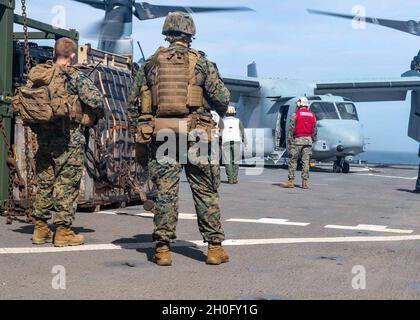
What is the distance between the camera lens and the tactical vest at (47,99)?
5555mm

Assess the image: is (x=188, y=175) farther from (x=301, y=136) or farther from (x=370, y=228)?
(x=301, y=136)

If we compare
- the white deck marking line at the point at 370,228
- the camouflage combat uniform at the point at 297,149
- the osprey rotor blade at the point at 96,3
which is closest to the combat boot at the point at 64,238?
the white deck marking line at the point at 370,228

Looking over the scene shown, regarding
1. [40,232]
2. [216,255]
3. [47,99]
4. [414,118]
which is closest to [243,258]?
[216,255]

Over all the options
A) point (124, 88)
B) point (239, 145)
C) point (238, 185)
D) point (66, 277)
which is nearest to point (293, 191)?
point (238, 185)

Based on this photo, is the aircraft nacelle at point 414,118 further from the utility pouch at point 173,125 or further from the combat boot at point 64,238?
the utility pouch at point 173,125

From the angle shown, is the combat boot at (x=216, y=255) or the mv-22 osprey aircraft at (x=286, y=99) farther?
the mv-22 osprey aircraft at (x=286, y=99)

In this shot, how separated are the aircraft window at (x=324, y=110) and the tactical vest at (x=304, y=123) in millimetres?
6867

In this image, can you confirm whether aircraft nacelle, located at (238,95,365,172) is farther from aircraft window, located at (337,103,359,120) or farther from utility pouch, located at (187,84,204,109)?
utility pouch, located at (187,84,204,109)

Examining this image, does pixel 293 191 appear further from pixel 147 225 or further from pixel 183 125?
pixel 183 125

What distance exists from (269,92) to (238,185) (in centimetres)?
1139

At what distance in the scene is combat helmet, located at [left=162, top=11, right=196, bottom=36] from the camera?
5.02m

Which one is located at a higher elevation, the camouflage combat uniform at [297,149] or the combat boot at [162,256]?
the camouflage combat uniform at [297,149]

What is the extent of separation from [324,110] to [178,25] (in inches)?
619

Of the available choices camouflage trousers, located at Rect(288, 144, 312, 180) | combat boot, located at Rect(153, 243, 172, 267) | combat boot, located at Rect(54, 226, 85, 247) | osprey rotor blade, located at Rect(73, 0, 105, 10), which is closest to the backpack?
combat boot, located at Rect(54, 226, 85, 247)
